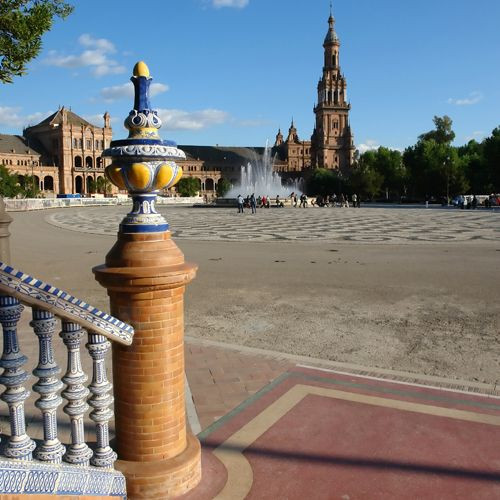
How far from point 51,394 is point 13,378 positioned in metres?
0.27

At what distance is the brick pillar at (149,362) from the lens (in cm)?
320

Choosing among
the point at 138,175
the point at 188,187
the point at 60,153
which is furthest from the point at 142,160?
the point at 60,153

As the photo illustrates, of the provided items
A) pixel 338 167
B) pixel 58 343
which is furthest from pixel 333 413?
pixel 338 167

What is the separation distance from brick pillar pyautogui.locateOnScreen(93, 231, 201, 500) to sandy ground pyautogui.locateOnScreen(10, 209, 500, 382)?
10.9 ft

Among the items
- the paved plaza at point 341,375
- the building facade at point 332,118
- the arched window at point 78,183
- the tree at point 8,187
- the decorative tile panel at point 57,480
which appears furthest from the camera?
the building facade at point 332,118

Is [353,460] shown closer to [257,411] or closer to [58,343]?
[257,411]

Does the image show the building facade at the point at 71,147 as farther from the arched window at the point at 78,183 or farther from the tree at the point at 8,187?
the tree at the point at 8,187

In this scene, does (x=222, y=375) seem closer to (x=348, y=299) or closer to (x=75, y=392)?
(x=75, y=392)

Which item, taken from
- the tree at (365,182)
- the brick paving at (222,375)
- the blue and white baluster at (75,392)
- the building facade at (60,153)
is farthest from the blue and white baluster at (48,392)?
the building facade at (60,153)

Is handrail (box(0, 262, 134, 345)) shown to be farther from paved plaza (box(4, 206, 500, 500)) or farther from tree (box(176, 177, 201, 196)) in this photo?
tree (box(176, 177, 201, 196))

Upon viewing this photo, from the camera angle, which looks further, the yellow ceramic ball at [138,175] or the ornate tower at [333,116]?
the ornate tower at [333,116]

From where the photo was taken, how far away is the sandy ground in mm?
6598

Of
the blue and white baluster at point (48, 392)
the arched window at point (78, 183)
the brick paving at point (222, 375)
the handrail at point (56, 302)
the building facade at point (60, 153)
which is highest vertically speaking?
the building facade at point (60, 153)

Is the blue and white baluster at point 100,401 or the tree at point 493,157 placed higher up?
the tree at point 493,157
